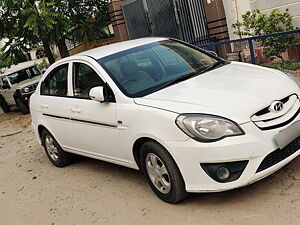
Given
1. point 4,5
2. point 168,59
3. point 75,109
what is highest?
point 4,5

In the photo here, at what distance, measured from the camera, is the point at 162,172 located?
167 inches

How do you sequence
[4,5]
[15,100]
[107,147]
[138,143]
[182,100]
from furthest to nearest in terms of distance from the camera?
[15,100]
[4,5]
[107,147]
[138,143]
[182,100]

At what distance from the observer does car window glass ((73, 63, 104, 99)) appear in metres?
5.11

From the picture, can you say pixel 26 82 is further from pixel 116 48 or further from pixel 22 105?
pixel 116 48

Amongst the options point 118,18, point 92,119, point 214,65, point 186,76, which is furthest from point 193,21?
point 92,119

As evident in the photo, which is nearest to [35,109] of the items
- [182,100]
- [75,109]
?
[75,109]

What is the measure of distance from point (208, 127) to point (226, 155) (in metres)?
0.29

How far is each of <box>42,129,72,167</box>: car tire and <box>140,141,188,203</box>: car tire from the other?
2335 mm

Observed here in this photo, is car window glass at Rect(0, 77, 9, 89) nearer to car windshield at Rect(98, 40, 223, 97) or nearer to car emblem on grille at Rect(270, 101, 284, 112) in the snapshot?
car windshield at Rect(98, 40, 223, 97)

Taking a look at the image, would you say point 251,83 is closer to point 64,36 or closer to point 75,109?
point 75,109

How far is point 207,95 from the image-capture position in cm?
410

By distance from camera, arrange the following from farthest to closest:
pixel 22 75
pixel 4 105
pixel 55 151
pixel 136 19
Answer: pixel 4 105, pixel 136 19, pixel 22 75, pixel 55 151

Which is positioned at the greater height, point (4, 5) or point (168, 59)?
point (4, 5)

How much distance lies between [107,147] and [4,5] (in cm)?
952
